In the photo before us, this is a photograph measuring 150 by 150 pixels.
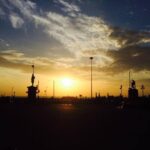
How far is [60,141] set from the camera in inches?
684

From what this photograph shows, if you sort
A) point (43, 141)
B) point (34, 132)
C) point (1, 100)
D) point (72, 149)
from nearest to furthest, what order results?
1. point (72, 149)
2. point (43, 141)
3. point (34, 132)
4. point (1, 100)

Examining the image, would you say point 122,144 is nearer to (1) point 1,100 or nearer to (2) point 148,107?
(2) point 148,107

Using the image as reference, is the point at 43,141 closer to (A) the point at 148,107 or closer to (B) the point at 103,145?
(B) the point at 103,145

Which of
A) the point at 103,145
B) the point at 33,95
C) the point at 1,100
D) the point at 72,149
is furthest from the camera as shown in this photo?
the point at 1,100

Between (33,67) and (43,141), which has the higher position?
(33,67)

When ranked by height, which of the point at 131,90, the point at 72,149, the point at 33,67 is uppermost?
the point at 33,67

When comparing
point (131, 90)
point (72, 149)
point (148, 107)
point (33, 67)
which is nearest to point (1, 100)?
point (33, 67)

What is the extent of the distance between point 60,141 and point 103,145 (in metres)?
2.59

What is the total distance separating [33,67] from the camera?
378 ft

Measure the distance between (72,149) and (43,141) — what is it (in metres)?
3.05

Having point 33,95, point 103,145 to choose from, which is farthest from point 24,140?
point 33,95

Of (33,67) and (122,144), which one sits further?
(33,67)

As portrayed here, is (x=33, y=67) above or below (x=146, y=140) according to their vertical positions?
above

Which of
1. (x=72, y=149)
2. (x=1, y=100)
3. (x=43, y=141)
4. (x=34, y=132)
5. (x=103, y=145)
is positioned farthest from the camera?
(x=1, y=100)
